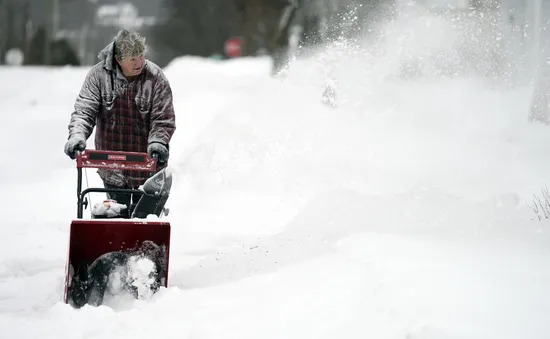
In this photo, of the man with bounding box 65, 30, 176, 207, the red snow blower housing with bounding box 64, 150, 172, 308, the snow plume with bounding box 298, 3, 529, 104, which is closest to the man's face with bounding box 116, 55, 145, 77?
the man with bounding box 65, 30, 176, 207

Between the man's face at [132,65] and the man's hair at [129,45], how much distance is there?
1.1 inches

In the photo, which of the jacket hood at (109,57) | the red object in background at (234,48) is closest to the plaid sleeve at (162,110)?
the jacket hood at (109,57)

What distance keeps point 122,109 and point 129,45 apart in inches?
21.8

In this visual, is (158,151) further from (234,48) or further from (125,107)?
(234,48)

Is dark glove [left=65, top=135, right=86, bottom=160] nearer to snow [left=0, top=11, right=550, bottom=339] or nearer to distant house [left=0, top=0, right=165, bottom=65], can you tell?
snow [left=0, top=11, right=550, bottom=339]

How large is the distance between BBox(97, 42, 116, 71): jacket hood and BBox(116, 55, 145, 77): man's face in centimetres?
5

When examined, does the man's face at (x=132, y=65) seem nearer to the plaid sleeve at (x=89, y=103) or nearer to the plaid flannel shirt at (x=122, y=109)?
the plaid flannel shirt at (x=122, y=109)

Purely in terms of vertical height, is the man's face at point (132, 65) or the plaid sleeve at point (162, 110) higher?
the man's face at point (132, 65)

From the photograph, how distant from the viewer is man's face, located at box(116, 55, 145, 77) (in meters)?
4.64

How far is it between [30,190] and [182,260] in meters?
4.84

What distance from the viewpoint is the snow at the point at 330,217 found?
394cm

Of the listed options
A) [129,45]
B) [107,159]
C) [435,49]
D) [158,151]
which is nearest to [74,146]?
[107,159]

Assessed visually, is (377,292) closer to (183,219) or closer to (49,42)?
(183,219)

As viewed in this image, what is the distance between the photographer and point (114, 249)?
436 centimetres
